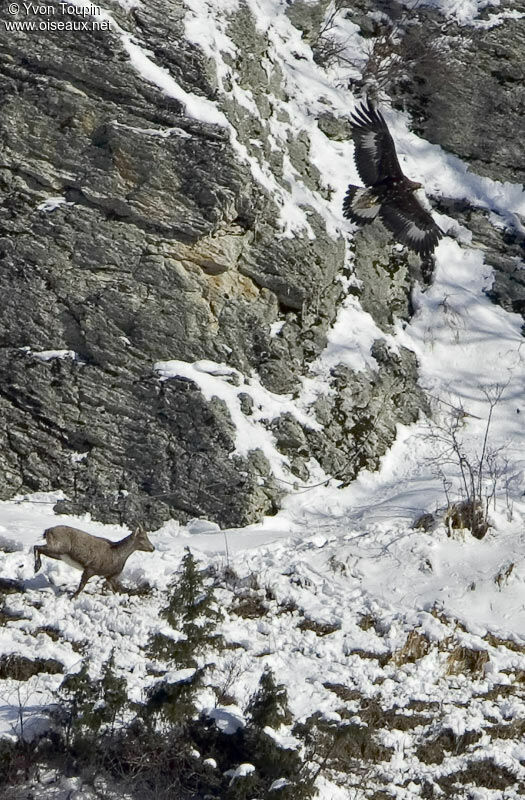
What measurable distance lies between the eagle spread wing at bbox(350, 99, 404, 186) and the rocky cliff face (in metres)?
1.45

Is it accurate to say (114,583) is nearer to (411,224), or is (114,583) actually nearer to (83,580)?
(83,580)

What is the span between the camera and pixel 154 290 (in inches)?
450

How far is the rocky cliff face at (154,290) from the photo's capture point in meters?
10.9

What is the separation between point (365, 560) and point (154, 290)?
4.20 metres

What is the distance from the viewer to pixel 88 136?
11.9m

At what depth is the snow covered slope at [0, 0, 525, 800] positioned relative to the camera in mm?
6793

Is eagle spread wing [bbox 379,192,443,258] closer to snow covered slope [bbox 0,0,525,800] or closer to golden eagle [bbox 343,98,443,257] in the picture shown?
golden eagle [bbox 343,98,443,257]

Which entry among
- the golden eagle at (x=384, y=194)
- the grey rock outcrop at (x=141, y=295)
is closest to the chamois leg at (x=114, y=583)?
the grey rock outcrop at (x=141, y=295)

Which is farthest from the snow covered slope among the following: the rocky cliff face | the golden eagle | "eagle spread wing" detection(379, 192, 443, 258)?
"eagle spread wing" detection(379, 192, 443, 258)

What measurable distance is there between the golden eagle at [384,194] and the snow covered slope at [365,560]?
1287mm

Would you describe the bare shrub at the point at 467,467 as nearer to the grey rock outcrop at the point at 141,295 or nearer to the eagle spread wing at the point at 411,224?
the grey rock outcrop at the point at 141,295

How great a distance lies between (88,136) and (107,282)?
1923 mm

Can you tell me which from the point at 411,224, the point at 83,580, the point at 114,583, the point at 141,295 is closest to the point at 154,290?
the point at 141,295

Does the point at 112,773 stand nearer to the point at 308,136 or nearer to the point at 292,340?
the point at 292,340
